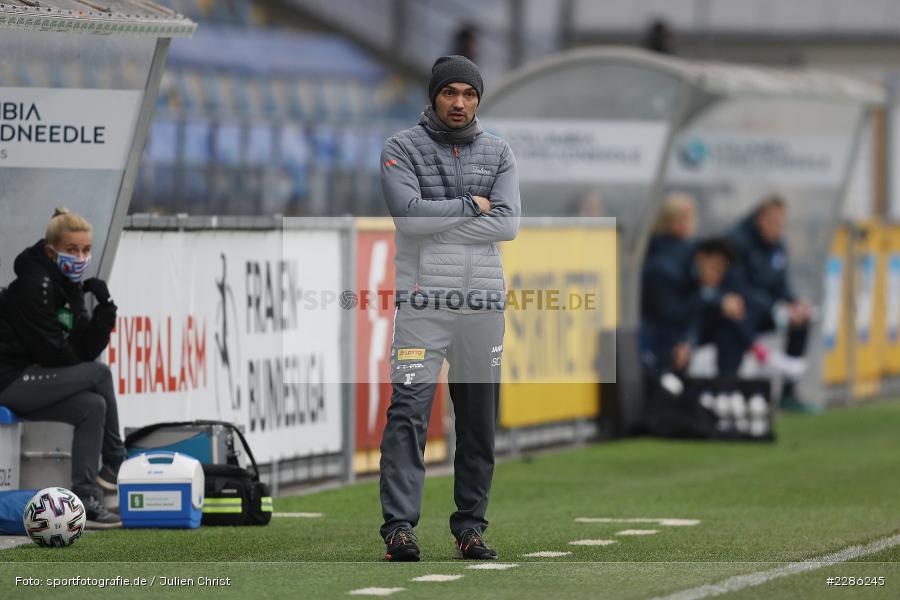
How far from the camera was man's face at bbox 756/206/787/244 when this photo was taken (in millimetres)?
21000

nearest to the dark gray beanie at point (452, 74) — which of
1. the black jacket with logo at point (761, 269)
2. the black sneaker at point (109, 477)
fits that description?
the black sneaker at point (109, 477)

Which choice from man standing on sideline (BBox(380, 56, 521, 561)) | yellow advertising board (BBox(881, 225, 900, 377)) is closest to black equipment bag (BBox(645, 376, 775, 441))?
yellow advertising board (BBox(881, 225, 900, 377))

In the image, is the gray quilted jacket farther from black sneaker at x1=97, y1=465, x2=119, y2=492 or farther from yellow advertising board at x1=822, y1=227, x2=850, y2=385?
yellow advertising board at x1=822, y1=227, x2=850, y2=385

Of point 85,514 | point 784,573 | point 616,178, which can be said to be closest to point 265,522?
point 85,514

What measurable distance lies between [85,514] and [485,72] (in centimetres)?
2253

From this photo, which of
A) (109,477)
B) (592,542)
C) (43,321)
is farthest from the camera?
(109,477)

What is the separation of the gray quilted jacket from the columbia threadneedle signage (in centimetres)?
258

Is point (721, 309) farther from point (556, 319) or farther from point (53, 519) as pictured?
point (53, 519)

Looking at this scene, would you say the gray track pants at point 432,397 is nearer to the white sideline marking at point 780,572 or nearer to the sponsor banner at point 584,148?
the white sideline marking at point 780,572

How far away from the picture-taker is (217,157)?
75.2 ft

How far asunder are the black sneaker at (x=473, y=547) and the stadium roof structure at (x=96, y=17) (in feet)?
10.7

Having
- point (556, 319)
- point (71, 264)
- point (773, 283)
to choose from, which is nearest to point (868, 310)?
point (773, 283)

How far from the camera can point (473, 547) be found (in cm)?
896

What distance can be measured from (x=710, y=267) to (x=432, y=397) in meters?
11.3
